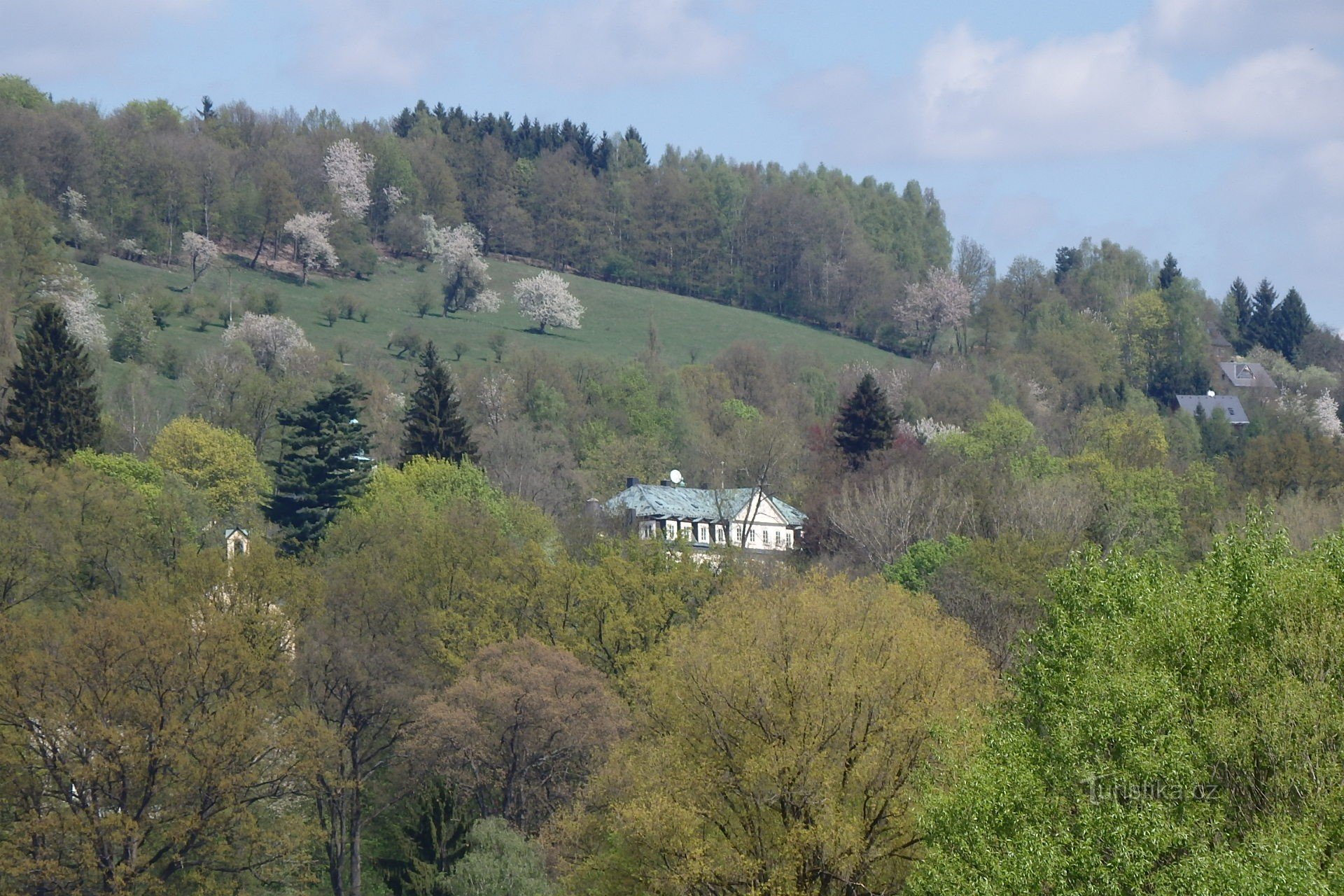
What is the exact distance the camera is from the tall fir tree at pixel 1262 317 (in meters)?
155

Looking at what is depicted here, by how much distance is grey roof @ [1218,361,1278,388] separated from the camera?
13625cm

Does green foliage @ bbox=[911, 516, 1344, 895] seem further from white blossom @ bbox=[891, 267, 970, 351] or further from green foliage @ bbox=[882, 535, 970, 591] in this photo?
white blossom @ bbox=[891, 267, 970, 351]

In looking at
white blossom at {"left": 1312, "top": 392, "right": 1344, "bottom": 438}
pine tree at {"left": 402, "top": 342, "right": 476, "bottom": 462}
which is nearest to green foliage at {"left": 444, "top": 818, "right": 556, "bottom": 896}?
pine tree at {"left": 402, "top": 342, "right": 476, "bottom": 462}

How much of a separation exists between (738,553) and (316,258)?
7660 cm

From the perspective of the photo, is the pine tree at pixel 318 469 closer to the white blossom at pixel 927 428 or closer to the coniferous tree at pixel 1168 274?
the white blossom at pixel 927 428

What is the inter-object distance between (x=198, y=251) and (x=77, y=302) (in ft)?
87.6

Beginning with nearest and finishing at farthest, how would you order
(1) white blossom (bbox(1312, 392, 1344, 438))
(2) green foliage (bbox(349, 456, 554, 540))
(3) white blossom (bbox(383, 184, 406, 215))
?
(2) green foliage (bbox(349, 456, 554, 540)) → (1) white blossom (bbox(1312, 392, 1344, 438)) → (3) white blossom (bbox(383, 184, 406, 215))

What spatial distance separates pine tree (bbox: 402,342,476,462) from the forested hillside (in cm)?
24

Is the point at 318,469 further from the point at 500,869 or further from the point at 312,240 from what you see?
the point at 312,240

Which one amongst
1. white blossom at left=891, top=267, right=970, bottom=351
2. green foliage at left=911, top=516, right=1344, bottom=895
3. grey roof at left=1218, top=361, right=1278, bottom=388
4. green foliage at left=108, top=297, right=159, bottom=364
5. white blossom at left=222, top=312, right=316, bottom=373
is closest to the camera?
green foliage at left=911, top=516, right=1344, bottom=895

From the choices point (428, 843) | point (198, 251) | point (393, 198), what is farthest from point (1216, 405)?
point (428, 843)

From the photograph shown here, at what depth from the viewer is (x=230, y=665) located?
4219 centimetres

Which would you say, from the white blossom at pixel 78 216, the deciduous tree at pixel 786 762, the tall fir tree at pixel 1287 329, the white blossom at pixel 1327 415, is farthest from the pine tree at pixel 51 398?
the tall fir tree at pixel 1287 329

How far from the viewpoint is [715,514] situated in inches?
3228
